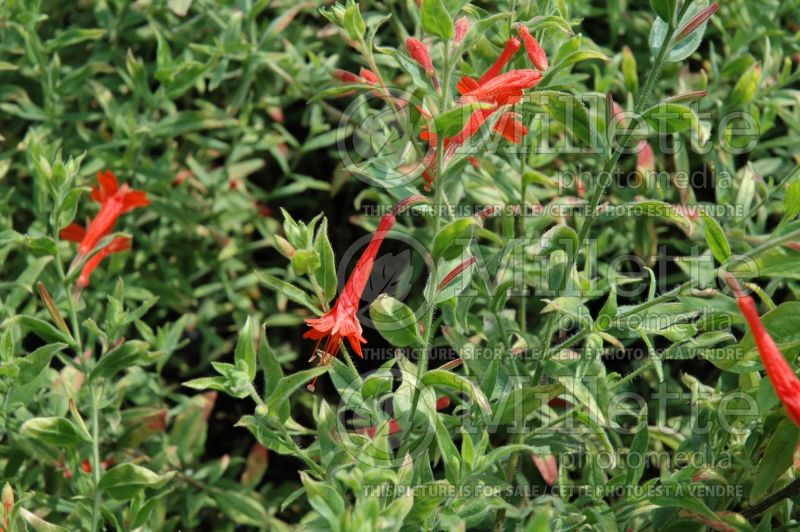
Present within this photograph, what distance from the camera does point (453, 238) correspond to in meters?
1.38

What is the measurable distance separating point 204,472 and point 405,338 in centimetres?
123

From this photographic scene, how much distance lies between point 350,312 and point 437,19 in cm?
50

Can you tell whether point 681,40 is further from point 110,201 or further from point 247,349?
point 110,201

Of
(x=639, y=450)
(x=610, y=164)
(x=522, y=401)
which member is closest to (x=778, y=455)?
(x=639, y=450)

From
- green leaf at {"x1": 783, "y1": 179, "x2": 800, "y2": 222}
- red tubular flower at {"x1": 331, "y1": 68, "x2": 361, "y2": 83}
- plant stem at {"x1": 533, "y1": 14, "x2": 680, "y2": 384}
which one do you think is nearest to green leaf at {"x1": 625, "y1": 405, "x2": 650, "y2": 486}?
plant stem at {"x1": 533, "y1": 14, "x2": 680, "y2": 384}

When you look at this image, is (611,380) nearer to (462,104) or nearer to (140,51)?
(462,104)

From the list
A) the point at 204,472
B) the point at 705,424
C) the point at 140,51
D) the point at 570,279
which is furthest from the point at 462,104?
the point at 140,51

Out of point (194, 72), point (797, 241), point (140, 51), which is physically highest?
point (797, 241)

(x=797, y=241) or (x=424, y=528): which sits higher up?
(x=797, y=241)

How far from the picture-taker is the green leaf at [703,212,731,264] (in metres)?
1.46

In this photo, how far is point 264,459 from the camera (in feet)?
8.21

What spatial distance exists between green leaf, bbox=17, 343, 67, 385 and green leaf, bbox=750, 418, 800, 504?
135 cm

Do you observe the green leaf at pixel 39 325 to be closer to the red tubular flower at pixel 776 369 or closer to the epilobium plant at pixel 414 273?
the epilobium plant at pixel 414 273

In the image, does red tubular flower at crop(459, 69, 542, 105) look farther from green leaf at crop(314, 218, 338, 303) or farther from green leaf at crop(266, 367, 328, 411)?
green leaf at crop(266, 367, 328, 411)
